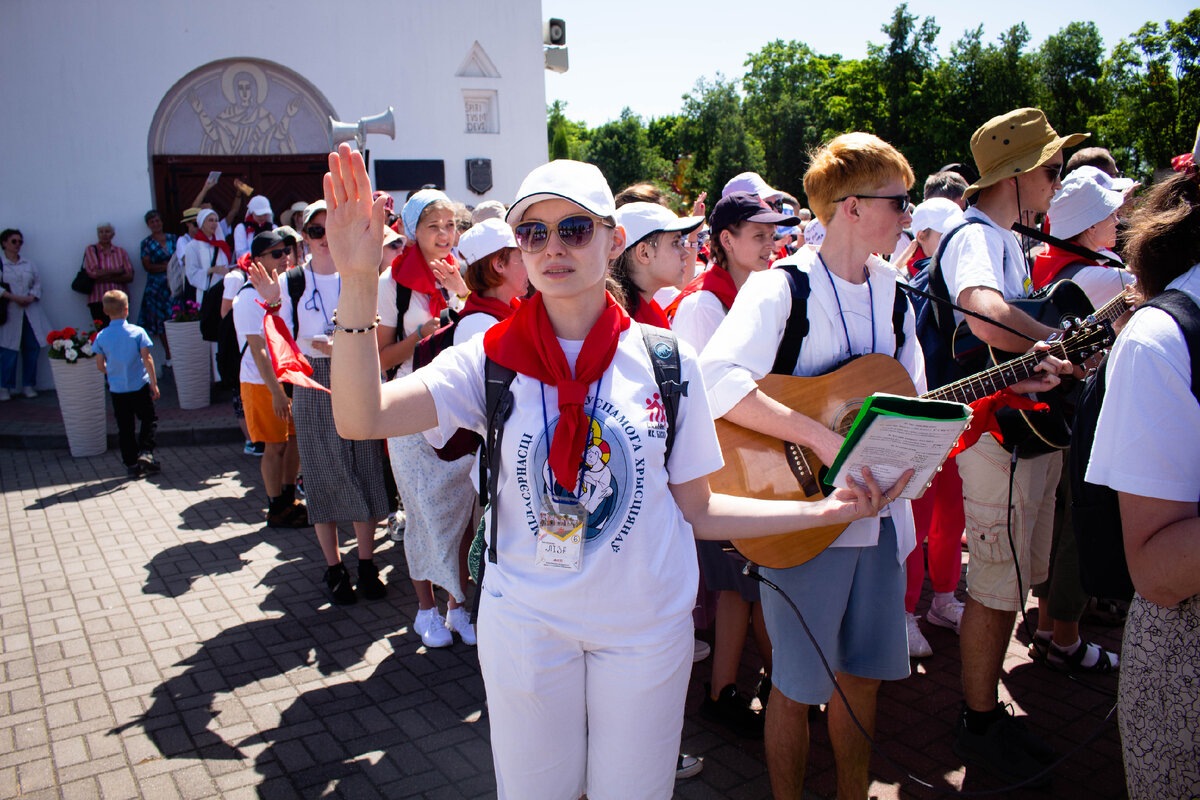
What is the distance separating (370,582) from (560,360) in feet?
11.5

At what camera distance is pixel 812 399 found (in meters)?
2.61

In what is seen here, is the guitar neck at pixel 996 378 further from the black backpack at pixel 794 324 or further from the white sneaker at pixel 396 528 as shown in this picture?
the white sneaker at pixel 396 528

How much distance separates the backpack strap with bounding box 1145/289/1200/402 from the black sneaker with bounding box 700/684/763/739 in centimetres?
237

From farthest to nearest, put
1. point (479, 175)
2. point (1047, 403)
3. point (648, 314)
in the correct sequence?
point (479, 175) → point (648, 314) → point (1047, 403)

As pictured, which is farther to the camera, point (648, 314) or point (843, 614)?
point (648, 314)

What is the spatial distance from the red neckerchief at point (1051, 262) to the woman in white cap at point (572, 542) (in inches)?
108

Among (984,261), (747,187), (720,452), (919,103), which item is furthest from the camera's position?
(919,103)

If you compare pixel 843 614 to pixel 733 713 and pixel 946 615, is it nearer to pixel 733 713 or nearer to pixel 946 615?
pixel 733 713

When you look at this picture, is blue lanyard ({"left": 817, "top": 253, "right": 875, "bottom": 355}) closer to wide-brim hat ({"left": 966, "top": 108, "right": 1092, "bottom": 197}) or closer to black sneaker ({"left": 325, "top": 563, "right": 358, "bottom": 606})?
wide-brim hat ({"left": 966, "top": 108, "right": 1092, "bottom": 197})

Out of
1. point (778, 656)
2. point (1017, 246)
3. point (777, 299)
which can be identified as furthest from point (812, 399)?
point (1017, 246)

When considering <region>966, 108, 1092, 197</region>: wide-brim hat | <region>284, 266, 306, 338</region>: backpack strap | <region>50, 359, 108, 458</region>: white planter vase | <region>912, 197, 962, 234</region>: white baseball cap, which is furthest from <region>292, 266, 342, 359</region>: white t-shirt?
<region>50, 359, 108, 458</region>: white planter vase

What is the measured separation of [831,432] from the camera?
2.50 m

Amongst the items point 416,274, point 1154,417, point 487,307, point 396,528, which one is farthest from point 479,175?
point 1154,417

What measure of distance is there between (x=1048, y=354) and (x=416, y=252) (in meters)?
3.09
